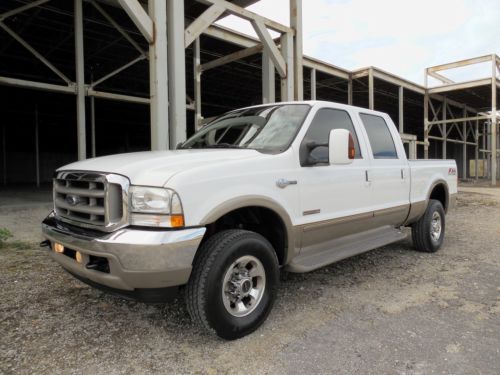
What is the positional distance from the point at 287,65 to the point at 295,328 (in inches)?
A: 216

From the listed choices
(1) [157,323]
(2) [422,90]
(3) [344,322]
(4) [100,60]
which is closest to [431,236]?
(3) [344,322]

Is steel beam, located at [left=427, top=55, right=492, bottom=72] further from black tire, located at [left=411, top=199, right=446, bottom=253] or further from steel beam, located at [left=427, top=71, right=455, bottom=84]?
black tire, located at [left=411, top=199, right=446, bottom=253]

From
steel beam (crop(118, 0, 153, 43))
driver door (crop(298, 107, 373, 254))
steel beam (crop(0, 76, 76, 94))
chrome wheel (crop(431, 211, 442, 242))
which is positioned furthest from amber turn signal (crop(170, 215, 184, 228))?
steel beam (crop(0, 76, 76, 94))

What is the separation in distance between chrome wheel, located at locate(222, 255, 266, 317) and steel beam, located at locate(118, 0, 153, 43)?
3687 mm

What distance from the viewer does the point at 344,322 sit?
10.0 feet

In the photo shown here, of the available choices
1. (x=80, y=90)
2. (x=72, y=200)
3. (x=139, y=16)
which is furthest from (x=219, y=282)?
(x=80, y=90)

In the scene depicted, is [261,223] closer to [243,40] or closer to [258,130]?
[258,130]

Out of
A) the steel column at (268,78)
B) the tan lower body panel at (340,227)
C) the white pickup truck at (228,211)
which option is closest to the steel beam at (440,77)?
the steel column at (268,78)

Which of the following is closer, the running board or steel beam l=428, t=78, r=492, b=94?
the running board

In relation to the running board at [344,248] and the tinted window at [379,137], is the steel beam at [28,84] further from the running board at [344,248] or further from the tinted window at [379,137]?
the running board at [344,248]

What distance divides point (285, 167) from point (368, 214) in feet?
4.67

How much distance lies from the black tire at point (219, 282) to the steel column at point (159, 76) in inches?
111

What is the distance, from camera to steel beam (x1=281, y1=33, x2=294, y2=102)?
7.18 meters

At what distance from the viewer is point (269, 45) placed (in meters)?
6.82
